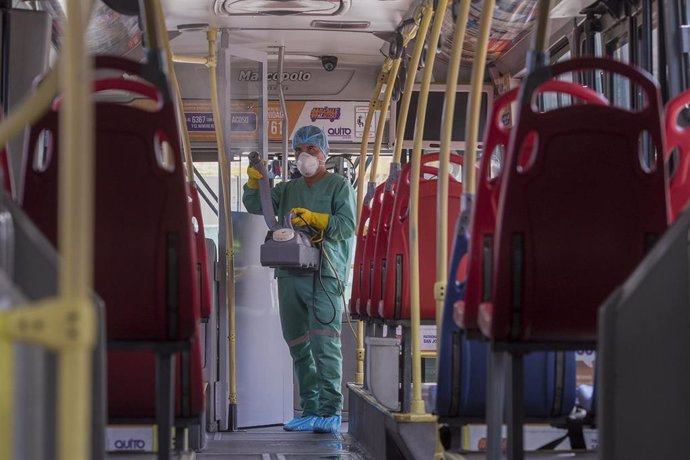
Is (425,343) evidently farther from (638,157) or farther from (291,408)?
(638,157)

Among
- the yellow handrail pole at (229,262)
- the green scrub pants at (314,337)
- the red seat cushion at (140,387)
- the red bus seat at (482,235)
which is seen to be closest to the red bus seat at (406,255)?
the green scrub pants at (314,337)

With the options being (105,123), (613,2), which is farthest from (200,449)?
(105,123)

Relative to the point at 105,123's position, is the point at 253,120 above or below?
above

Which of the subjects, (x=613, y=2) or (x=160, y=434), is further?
(x=613, y=2)

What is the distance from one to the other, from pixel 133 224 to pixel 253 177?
5118 millimetres

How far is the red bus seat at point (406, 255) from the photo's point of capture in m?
5.93

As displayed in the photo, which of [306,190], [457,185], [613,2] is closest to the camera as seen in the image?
[457,185]

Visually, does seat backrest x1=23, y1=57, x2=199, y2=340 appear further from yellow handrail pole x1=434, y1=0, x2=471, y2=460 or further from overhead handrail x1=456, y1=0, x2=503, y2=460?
yellow handrail pole x1=434, y1=0, x2=471, y2=460

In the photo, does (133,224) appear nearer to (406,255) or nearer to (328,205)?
(406,255)

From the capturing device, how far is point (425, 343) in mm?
7730

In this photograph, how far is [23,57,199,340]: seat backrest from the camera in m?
3.12

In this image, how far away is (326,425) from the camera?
8055 millimetres

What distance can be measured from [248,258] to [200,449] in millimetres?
2262

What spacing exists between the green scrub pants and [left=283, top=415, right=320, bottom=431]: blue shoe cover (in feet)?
0.26
